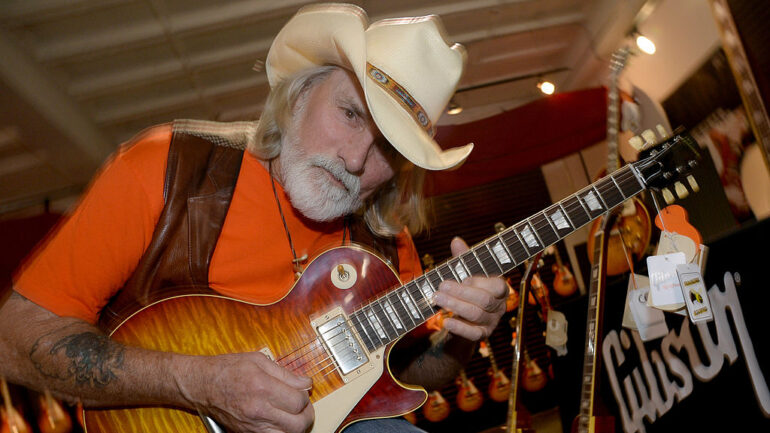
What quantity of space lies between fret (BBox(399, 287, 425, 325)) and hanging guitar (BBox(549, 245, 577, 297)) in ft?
17.1

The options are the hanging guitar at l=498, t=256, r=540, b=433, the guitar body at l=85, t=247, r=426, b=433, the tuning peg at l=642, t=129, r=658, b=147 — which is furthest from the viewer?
the hanging guitar at l=498, t=256, r=540, b=433

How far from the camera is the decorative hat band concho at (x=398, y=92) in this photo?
5.59ft

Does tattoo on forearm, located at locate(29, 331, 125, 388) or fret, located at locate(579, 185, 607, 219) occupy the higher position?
tattoo on forearm, located at locate(29, 331, 125, 388)

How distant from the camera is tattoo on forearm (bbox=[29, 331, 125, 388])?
50.1 inches

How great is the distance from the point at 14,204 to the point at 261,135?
5.29m

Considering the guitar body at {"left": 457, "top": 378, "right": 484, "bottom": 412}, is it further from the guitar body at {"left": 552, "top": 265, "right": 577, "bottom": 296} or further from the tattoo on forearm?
the tattoo on forearm

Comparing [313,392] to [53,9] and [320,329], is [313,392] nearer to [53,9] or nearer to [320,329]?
[320,329]

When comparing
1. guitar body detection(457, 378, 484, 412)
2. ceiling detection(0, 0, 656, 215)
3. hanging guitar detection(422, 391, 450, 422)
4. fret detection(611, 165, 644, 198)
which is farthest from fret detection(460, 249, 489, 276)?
guitar body detection(457, 378, 484, 412)

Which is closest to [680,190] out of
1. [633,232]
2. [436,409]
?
[633,232]

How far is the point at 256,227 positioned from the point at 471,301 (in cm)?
78

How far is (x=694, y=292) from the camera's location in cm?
140

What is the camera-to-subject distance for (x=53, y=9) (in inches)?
147

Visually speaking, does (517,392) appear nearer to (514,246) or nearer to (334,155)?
(514,246)

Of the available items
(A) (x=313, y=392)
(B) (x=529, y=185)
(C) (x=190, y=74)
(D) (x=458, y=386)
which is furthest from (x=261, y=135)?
(B) (x=529, y=185)
